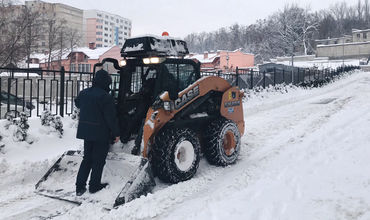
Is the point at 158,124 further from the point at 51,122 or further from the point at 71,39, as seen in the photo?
the point at 71,39

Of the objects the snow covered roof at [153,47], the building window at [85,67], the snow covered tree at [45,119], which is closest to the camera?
the snow covered roof at [153,47]

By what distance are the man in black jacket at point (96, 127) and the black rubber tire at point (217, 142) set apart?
191cm

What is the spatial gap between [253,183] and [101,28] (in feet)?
410

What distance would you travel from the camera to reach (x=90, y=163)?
4770mm

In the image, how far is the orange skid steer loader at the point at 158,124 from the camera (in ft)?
15.7

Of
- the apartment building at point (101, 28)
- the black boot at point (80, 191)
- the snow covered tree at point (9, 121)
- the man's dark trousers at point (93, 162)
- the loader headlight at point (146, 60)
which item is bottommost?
the black boot at point (80, 191)

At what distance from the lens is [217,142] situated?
579cm

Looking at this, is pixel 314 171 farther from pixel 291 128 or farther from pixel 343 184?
pixel 291 128

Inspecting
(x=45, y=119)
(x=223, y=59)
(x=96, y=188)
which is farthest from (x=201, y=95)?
(x=223, y=59)

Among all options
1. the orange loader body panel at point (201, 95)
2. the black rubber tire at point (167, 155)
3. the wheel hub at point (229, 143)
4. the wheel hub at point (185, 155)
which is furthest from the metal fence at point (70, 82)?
the wheel hub at point (229, 143)

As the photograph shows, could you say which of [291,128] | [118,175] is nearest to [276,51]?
[291,128]

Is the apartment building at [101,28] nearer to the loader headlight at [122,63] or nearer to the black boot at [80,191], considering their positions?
the loader headlight at [122,63]

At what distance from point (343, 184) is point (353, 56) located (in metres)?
86.8

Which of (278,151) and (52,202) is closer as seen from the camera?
(52,202)
